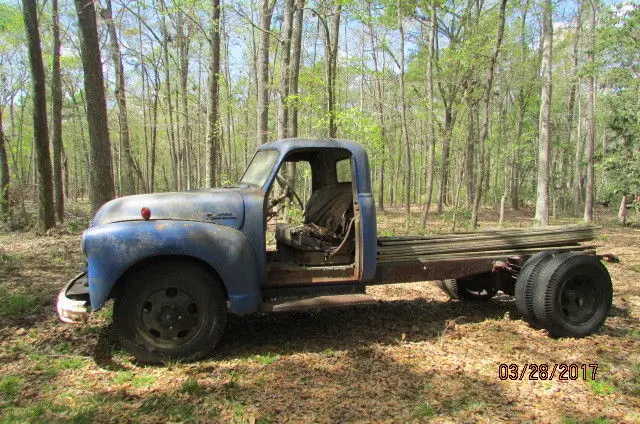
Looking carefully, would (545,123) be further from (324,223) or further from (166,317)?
(166,317)

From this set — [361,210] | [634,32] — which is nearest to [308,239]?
[361,210]

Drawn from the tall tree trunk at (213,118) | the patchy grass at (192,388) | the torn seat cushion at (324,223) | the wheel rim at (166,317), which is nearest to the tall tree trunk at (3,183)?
the tall tree trunk at (213,118)

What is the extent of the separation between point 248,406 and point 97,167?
585 cm

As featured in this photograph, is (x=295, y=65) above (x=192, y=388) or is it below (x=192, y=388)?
above

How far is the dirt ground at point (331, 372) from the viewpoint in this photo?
3.12 m

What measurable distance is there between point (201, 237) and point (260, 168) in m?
1.24

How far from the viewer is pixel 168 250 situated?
12.5 feet

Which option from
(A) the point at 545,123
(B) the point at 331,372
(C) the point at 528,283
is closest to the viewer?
(B) the point at 331,372

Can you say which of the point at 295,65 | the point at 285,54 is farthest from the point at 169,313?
the point at 295,65

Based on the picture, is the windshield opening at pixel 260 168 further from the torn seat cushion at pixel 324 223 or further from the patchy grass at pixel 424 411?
the patchy grass at pixel 424 411

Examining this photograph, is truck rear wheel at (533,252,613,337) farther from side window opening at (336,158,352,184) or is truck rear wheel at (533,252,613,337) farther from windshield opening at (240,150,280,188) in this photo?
windshield opening at (240,150,280,188)

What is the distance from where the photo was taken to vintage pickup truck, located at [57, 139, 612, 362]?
3865 millimetres

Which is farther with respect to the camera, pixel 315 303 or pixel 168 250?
pixel 315 303
